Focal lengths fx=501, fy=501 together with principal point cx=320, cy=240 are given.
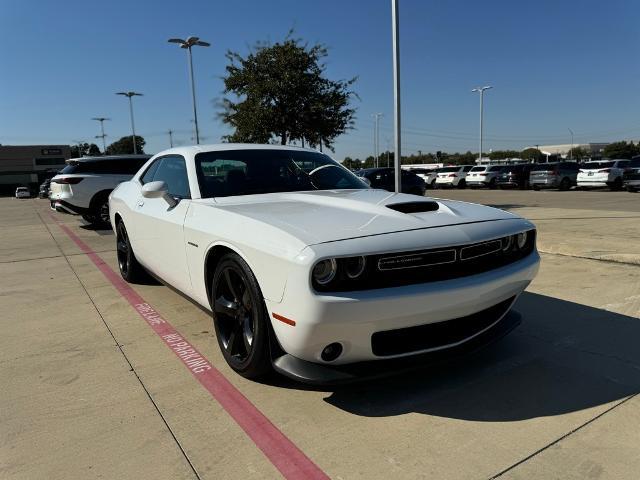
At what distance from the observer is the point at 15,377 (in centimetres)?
336

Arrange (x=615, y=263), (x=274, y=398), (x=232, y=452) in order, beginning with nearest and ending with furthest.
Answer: (x=232, y=452)
(x=274, y=398)
(x=615, y=263)

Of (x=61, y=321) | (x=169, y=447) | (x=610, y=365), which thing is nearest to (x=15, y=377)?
(x=61, y=321)

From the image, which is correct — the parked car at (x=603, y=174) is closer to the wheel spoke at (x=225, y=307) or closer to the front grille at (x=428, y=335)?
the front grille at (x=428, y=335)

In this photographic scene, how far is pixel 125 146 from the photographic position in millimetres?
119938

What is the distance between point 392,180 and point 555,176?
11.9 m

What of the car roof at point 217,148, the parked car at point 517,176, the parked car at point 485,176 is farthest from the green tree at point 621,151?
the car roof at point 217,148

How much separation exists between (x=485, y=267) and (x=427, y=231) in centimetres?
50

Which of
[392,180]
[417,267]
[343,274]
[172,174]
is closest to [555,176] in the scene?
[392,180]

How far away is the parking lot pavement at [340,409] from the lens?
7.57 feet

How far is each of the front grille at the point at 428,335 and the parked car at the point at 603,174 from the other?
23.8 meters

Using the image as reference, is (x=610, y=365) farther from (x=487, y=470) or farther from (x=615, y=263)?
(x=615, y=263)

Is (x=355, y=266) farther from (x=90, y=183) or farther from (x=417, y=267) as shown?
(x=90, y=183)

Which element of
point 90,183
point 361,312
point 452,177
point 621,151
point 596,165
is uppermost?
point 621,151

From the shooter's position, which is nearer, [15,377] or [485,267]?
[485,267]
